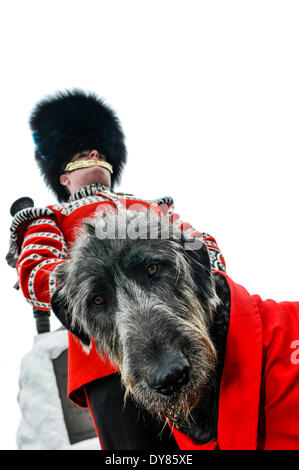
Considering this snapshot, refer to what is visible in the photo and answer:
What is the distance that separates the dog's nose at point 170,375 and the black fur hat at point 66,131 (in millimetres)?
2438

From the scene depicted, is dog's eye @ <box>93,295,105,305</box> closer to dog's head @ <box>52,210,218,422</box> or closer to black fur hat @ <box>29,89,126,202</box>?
dog's head @ <box>52,210,218,422</box>

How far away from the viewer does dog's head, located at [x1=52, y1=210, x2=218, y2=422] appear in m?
1.18

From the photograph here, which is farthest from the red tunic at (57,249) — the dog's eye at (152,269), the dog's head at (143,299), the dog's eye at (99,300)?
the dog's eye at (152,269)

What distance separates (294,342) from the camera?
4.57 ft

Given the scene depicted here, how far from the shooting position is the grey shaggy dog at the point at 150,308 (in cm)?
120

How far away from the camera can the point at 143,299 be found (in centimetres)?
138

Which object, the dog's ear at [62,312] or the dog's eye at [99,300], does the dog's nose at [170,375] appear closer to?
the dog's eye at [99,300]

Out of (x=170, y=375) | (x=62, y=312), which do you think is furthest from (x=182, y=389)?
(x=62, y=312)

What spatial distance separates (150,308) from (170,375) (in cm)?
30

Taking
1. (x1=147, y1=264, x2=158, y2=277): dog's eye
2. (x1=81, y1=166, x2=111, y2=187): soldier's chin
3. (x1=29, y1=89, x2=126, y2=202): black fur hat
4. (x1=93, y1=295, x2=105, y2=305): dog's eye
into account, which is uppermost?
(x1=29, y1=89, x2=126, y2=202): black fur hat

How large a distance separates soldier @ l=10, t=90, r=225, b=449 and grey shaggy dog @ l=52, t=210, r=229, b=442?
21 centimetres

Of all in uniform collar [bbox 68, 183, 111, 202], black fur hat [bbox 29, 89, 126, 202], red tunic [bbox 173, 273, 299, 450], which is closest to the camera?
red tunic [bbox 173, 273, 299, 450]

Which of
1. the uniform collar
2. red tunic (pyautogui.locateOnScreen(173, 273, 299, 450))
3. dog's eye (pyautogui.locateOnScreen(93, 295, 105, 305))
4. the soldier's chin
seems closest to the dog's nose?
red tunic (pyautogui.locateOnScreen(173, 273, 299, 450))

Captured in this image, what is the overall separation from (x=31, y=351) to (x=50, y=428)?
2.76 ft
